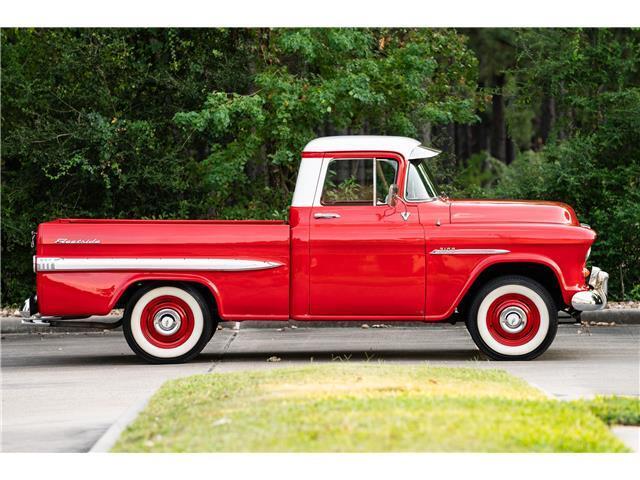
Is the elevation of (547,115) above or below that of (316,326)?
above

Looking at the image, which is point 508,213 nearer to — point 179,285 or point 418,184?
point 418,184

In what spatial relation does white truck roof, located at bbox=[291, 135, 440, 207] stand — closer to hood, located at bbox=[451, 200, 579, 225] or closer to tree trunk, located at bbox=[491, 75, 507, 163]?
hood, located at bbox=[451, 200, 579, 225]

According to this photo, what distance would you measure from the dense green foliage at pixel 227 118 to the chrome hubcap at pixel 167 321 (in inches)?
247

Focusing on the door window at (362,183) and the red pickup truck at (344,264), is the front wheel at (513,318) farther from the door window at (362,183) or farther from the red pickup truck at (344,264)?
the door window at (362,183)

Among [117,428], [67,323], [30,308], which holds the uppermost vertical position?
[30,308]

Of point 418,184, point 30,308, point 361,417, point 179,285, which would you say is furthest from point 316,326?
point 361,417

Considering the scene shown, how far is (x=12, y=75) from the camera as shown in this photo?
1967cm

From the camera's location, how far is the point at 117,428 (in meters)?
8.46

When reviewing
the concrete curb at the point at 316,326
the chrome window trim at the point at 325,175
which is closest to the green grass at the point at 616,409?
the chrome window trim at the point at 325,175

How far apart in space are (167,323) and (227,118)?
633 cm

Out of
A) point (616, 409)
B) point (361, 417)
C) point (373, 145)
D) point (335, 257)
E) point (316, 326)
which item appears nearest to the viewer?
point (361, 417)

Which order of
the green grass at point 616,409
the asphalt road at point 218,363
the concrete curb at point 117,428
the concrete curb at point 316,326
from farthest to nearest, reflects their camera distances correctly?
1. the concrete curb at point 316,326
2. the asphalt road at point 218,363
3. the green grass at point 616,409
4. the concrete curb at point 117,428

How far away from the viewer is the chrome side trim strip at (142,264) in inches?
488

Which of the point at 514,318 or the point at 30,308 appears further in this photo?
the point at 30,308
